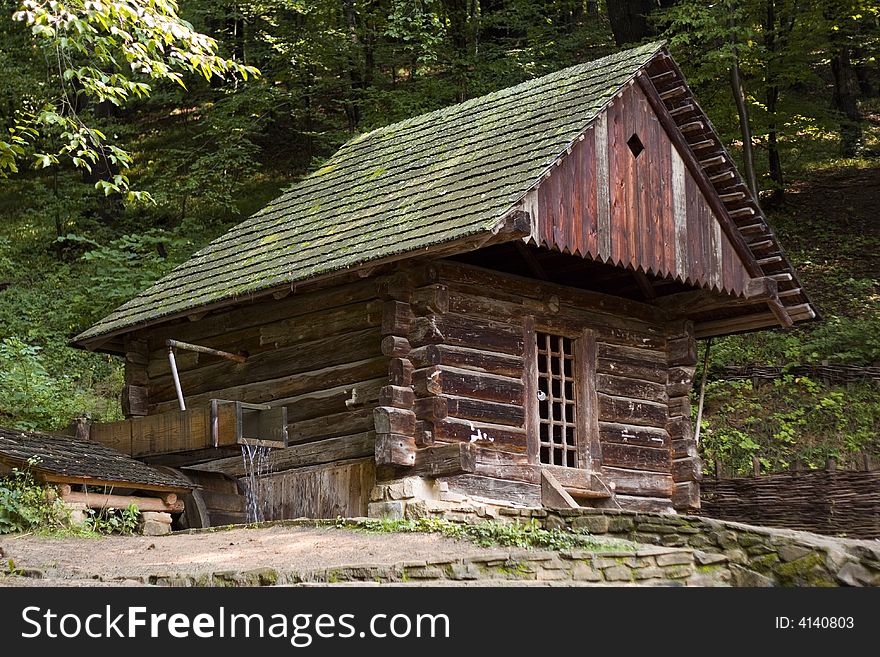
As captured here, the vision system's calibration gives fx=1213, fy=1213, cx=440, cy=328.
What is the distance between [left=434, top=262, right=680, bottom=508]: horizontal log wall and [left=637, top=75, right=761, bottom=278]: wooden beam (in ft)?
4.43

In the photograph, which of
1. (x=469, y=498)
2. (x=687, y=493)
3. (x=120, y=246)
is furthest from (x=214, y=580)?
(x=120, y=246)

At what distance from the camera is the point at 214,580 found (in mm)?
9641

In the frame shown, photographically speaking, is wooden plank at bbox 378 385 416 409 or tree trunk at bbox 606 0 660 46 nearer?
wooden plank at bbox 378 385 416 409

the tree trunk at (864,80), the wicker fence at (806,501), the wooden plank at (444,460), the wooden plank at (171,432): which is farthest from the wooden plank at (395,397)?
the tree trunk at (864,80)

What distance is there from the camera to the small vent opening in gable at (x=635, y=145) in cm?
1425

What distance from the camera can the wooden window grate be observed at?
1428 centimetres

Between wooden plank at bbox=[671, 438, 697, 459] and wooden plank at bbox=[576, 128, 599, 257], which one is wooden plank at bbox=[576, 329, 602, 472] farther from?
wooden plank at bbox=[576, 128, 599, 257]

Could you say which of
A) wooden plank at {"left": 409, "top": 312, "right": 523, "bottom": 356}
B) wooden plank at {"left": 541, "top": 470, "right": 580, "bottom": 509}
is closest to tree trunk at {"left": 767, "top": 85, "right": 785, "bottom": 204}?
wooden plank at {"left": 409, "top": 312, "right": 523, "bottom": 356}

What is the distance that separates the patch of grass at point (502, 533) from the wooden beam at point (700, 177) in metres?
4.74

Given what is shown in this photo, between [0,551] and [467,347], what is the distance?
529 cm

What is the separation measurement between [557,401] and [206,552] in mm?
4773

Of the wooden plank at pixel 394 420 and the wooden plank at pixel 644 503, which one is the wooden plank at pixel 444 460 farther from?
the wooden plank at pixel 644 503
